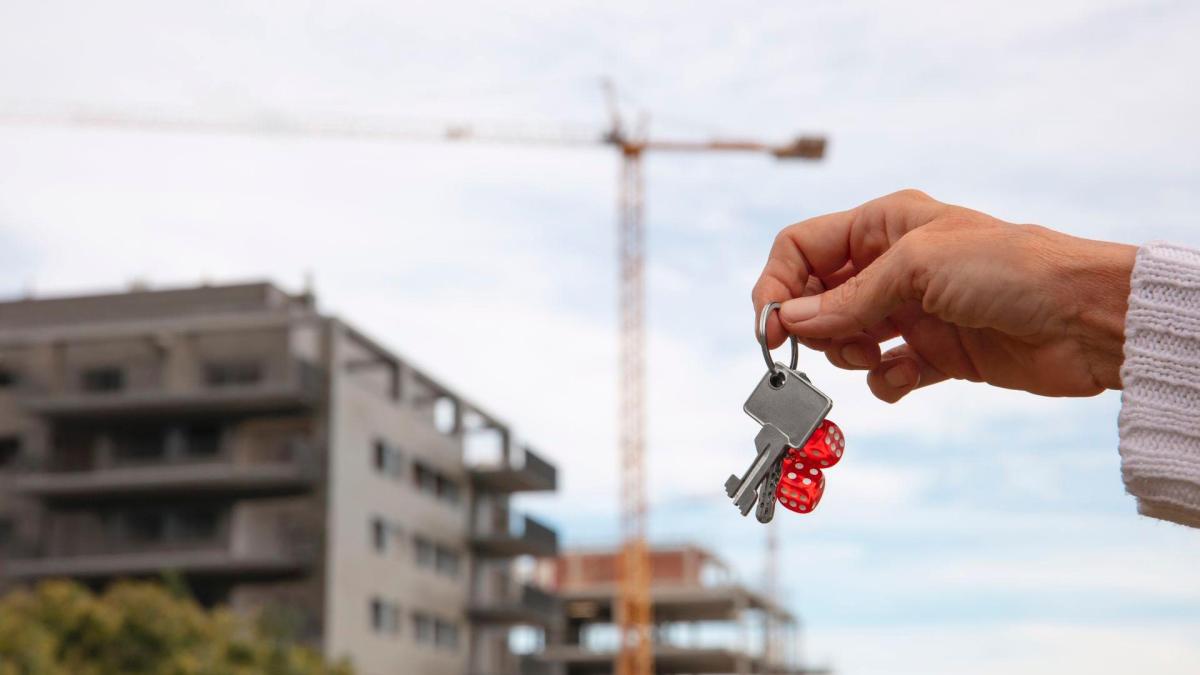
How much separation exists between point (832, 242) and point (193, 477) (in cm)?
4348

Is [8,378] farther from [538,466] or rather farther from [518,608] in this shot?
[538,466]

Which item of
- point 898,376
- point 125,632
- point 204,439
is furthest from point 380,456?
point 898,376

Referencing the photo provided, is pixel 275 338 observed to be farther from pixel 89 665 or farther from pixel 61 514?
pixel 89 665

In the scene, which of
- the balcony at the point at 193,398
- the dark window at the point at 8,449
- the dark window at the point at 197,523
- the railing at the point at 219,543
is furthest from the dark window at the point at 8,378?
the dark window at the point at 197,523

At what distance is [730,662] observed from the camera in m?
81.1

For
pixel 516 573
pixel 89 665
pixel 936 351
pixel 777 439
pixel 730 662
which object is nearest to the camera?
pixel 777 439

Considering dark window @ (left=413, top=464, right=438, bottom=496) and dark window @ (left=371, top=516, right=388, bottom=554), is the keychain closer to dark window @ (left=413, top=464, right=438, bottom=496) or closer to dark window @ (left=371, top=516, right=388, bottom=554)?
dark window @ (left=371, top=516, right=388, bottom=554)

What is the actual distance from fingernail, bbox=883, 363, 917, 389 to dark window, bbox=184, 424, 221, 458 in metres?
45.8

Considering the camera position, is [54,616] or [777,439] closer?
[777,439]

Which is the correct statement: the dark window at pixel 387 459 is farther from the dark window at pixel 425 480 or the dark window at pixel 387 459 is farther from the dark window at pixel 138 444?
the dark window at pixel 138 444

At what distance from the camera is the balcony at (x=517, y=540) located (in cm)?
5775

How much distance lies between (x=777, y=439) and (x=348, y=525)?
45.1 meters

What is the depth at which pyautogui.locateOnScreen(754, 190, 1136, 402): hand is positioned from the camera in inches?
82.5

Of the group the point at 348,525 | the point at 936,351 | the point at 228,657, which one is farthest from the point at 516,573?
the point at 936,351
